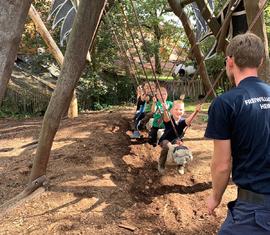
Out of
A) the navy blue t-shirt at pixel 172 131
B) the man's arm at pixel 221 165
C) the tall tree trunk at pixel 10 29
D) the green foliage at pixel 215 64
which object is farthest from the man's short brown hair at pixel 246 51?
the green foliage at pixel 215 64

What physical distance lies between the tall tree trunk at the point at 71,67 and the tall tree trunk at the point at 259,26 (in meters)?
1.48

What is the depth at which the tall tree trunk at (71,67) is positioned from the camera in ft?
12.0

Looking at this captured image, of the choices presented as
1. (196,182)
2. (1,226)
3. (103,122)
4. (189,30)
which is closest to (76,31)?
(1,226)

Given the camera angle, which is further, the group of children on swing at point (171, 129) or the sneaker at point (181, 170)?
the sneaker at point (181, 170)

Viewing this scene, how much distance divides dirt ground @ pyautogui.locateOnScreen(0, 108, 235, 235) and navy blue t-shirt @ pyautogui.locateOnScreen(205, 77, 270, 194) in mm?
1731

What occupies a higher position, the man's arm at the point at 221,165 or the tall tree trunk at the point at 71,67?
the tall tree trunk at the point at 71,67

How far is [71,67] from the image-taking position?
410 centimetres

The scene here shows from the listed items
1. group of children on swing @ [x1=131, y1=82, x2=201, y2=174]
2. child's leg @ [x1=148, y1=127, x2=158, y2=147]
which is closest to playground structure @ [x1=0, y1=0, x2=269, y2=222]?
group of children on swing @ [x1=131, y1=82, x2=201, y2=174]

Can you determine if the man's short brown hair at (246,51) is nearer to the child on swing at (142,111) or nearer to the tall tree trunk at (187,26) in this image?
the tall tree trunk at (187,26)

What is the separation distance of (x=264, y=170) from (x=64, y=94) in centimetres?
261

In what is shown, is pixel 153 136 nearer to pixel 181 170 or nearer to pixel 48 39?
pixel 181 170

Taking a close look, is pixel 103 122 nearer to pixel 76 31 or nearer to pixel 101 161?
pixel 101 161

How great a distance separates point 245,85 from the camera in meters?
2.13

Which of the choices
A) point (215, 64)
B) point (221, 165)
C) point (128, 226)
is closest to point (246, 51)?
point (221, 165)
